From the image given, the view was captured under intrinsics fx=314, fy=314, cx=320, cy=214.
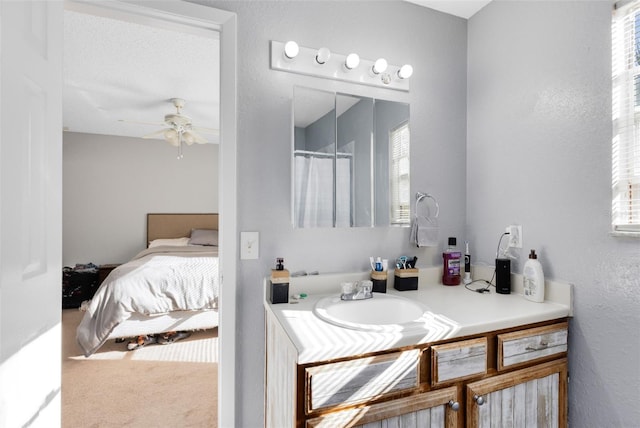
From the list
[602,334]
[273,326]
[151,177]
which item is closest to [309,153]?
[273,326]

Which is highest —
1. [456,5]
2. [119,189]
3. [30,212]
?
[456,5]

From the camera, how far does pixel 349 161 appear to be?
60.9 inches

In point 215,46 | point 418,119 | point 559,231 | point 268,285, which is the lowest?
point 268,285

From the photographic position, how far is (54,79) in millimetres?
841

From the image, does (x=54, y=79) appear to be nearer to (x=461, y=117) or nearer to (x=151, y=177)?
(x=461, y=117)

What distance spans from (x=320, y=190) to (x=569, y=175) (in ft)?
3.49

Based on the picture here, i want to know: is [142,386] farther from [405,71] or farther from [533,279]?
[405,71]

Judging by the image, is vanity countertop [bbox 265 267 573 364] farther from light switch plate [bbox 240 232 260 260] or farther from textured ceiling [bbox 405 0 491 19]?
textured ceiling [bbox 405 0 491 19]

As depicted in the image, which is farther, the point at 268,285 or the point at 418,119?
the point at 418,119

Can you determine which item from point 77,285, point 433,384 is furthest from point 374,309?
point 77,285

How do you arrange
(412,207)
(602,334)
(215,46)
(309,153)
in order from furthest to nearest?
(215,46)
(412,207)
(309,153)
(602,334)

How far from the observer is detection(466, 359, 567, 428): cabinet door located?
1.12 m

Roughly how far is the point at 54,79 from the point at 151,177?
447 centimetres

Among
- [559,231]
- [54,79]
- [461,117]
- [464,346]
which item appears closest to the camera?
[54,79]
